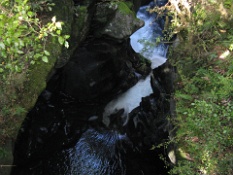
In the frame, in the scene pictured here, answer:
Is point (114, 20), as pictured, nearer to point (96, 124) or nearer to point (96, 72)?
point (96, 72)

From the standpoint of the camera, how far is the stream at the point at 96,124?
8.20 metres

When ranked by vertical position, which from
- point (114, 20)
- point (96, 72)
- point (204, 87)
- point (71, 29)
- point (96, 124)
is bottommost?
point (96, 124)

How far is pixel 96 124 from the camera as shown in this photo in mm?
10312

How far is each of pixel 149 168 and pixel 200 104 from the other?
15.4 feet

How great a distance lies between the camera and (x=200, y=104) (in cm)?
466

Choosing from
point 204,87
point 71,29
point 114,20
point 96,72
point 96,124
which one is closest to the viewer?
point 204,87

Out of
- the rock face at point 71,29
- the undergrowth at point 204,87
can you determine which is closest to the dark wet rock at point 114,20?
the rock face at point 71,29

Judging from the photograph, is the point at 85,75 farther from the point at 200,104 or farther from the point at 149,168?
the point at 200,104

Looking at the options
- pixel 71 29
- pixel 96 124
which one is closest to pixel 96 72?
pixel 96 124

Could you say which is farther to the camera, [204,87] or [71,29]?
[71,29]

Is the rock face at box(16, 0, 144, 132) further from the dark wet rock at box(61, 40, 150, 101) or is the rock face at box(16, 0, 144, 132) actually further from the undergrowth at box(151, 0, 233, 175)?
the undergrowth at box(151, 0, 233, 175)

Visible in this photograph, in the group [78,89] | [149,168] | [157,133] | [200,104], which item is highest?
[200,104]

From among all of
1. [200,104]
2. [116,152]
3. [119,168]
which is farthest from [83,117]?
[200,104]

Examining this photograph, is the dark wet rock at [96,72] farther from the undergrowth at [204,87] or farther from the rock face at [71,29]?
the undergrowth at [204,87]
